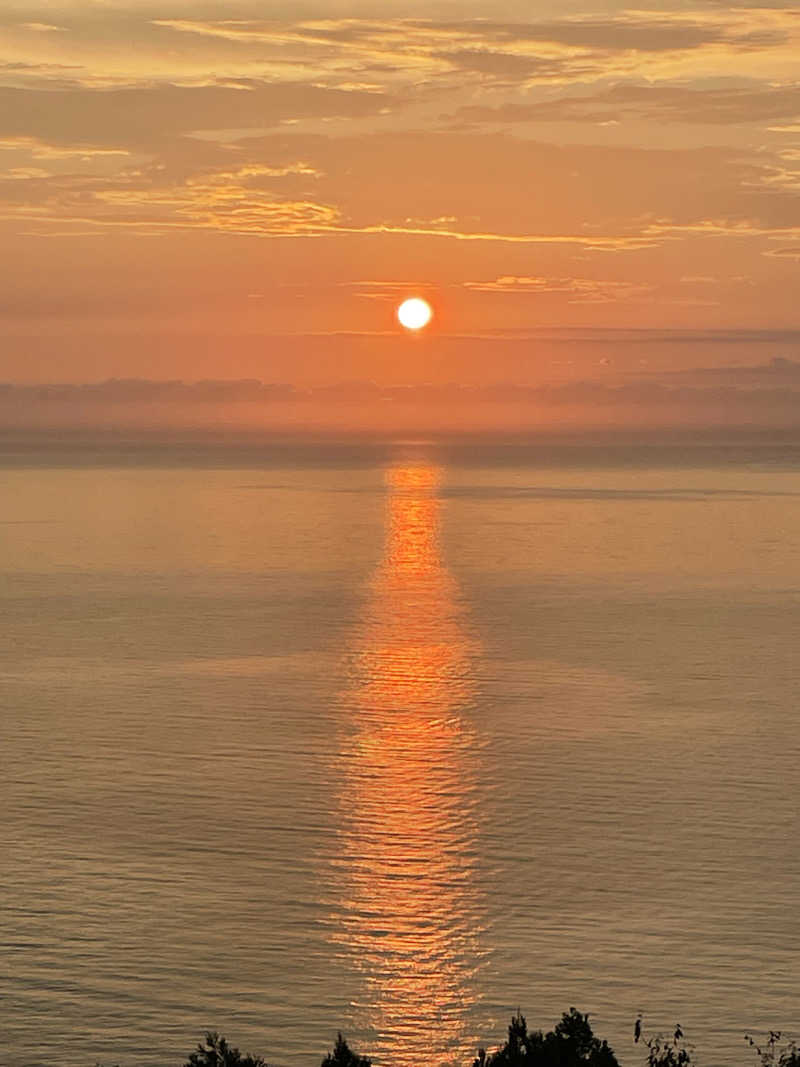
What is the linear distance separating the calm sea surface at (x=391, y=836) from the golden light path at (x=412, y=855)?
128 millimetres

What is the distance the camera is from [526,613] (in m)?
124

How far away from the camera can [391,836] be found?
5841cm

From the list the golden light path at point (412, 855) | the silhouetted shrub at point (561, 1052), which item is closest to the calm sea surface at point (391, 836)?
the golden light path at point (412, 855)

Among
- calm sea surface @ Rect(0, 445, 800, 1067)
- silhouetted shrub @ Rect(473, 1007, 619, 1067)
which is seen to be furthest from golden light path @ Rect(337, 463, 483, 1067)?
silhouetted shrub @ Rect(473, 1007, 619, 1067)

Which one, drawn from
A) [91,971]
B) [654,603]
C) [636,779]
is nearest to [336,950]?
[91,971]

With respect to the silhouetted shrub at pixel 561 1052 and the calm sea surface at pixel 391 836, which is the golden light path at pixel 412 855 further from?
the silhouetted shrub at pixel 561 1052

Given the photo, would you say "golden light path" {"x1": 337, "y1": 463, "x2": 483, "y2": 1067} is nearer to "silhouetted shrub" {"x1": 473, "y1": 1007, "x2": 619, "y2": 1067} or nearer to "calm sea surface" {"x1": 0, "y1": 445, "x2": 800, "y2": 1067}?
"calm sea surface" {"x1": 0, "y1": 445, "x2": 800, "y2": 1067}

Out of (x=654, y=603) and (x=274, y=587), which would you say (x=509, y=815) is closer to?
(x=654, y=603)

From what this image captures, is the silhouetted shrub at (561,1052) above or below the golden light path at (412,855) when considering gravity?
below

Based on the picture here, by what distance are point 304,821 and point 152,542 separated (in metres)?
134

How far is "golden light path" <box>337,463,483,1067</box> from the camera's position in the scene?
4419 cm

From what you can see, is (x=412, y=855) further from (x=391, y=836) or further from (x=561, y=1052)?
(x=561, y=1052)

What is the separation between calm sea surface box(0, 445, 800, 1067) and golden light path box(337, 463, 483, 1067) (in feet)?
0.42

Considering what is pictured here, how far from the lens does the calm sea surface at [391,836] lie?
44.1 meters
